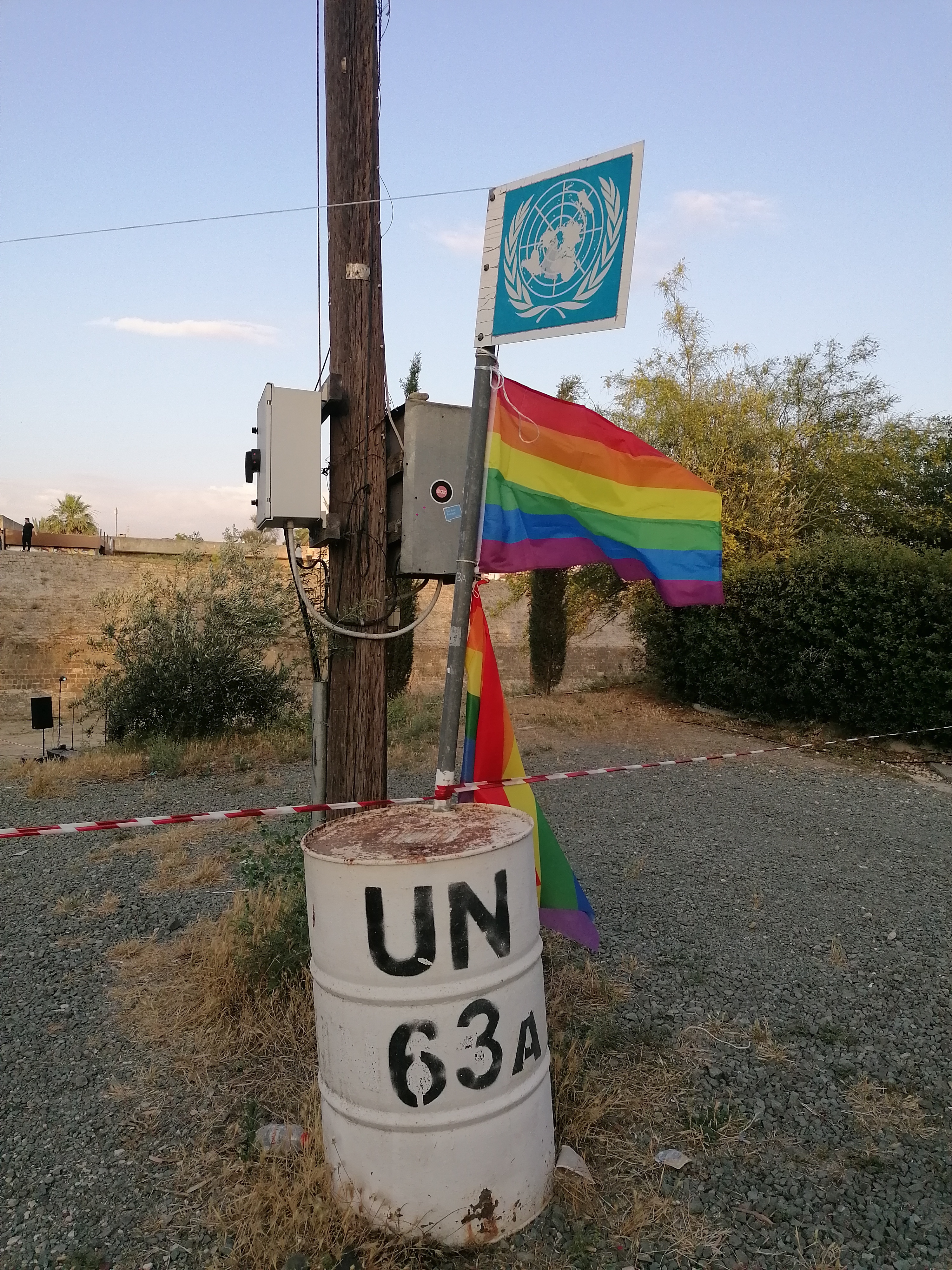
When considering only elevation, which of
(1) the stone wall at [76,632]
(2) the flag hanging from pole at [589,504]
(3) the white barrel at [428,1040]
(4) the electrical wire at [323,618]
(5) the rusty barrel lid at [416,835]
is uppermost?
(2) the flag hanging from pole at [589,504]

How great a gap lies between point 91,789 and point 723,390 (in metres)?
12.4

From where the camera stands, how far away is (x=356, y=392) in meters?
3.72

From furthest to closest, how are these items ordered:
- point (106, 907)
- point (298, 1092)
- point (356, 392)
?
1. point (106, 907)
2. point (356, 392)
3. point (298, 1092)

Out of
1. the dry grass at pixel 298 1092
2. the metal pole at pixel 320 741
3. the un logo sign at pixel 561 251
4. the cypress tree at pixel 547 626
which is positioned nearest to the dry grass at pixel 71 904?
the dry grass at pixel 298 1092

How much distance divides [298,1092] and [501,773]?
4.48 ft

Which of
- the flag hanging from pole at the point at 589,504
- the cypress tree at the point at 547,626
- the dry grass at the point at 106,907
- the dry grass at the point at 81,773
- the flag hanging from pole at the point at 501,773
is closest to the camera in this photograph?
the flag hanging from pole at the point at 589,504

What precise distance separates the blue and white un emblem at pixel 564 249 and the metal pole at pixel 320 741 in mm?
1646

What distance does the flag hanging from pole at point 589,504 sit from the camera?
3.24m

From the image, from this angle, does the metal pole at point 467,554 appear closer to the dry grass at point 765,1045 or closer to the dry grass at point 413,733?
the dry grass at point 765,1045

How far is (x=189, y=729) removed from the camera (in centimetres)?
1085

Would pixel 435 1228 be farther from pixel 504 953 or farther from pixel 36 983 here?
pixel 36 983

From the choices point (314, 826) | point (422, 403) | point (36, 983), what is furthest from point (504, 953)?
point (36, 983)

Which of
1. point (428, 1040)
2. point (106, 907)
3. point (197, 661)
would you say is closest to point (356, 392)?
point (428, 1040)

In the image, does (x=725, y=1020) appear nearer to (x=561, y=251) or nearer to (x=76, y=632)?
(x=561, y=251)
